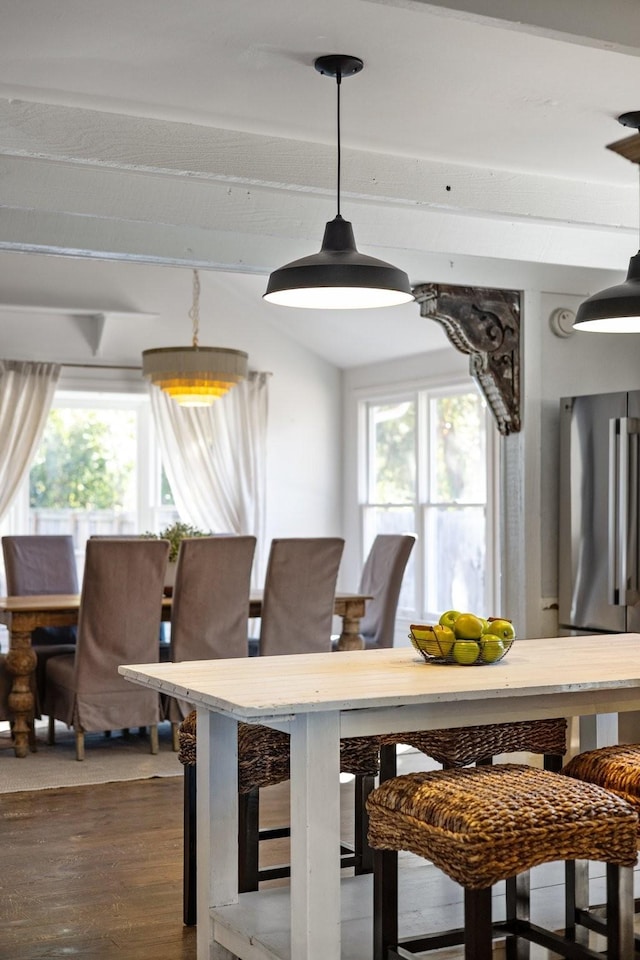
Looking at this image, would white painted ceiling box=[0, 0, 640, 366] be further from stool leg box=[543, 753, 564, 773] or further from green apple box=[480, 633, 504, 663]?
stool leg box=[543, 753, 564, 773]

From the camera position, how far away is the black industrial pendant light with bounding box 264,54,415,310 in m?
3.09

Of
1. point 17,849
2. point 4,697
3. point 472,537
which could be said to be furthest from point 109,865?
point 472,537

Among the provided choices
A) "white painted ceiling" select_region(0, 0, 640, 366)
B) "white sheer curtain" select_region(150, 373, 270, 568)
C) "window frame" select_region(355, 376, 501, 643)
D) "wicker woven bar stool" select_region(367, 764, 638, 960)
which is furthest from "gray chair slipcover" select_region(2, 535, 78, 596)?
"wicker woven bar stool" select_region(367, 764, 638, 960)

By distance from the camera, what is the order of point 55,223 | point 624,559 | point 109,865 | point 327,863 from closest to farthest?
point 327,863
point 109,865
point 55,223
point 624,559

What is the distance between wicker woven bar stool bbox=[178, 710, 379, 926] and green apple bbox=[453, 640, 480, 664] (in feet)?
1.49

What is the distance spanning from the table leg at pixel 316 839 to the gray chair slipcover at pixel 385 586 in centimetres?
401

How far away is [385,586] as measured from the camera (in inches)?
260

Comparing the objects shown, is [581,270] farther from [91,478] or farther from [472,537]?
[91,478]

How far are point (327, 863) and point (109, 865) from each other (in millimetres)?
1532

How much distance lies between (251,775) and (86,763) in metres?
2.55

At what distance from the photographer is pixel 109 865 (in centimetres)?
378

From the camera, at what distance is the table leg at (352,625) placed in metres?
6.27

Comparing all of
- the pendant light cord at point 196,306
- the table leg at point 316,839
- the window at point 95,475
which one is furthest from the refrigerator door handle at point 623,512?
the window at point 95,475

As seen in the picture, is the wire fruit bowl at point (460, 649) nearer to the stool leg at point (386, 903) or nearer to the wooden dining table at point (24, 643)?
the stool leg at point (386, 903)
